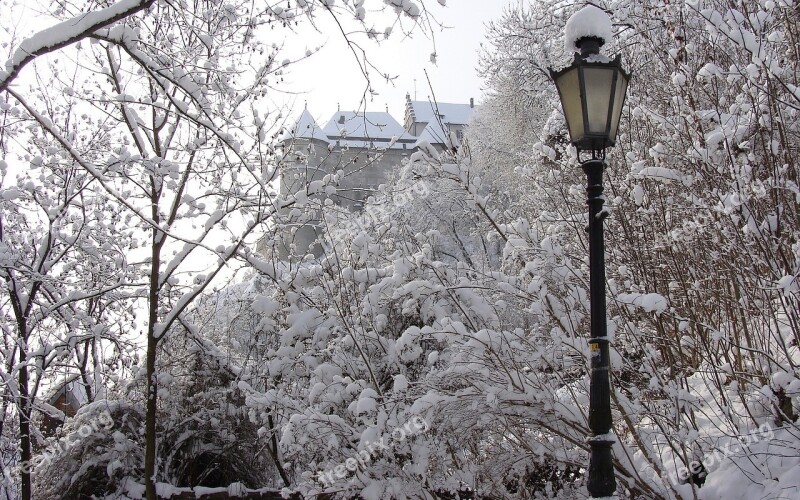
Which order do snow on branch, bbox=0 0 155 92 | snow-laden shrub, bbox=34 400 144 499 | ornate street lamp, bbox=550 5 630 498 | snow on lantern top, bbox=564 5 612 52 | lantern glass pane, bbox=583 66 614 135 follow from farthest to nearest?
snow-laden shrub, bbox=34 400 144 499, snow on branch, bbox=0 0 155 92, snow on lantern top, bbox=564 5 612 52, lantern glass pane, bbox=583 66 614 135, ornate street lamp, bbox=550 5 630 498

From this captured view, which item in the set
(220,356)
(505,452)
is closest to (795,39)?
(505,452)

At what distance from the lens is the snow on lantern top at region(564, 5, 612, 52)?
3.63 metres

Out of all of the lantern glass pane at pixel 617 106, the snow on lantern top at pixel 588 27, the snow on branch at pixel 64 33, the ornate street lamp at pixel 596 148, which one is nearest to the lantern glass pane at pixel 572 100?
the ornate street lamp at pixel 596 148

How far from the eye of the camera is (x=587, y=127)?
135 inches

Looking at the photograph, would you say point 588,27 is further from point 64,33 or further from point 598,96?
point 64,33

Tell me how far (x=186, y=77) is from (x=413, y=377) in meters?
3.83

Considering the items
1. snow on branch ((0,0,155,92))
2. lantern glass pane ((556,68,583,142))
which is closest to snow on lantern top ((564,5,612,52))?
lantern glass pane ((556,68,583,142))

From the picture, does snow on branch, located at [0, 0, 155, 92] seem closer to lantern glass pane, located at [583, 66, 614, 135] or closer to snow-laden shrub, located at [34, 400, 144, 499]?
lantern glass pane, located at [583, 66, 614, 135]

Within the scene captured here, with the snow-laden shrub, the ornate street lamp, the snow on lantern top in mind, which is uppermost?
the snow on lantern top

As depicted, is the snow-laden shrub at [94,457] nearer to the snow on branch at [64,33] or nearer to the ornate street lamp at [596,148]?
the snow on branch at [64,33]

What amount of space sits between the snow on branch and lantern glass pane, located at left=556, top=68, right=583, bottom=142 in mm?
2631

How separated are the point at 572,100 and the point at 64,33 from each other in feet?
10.7

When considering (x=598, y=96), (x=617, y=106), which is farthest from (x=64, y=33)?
(x=617, y=106)

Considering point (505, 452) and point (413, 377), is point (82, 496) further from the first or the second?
point (505, 452)
